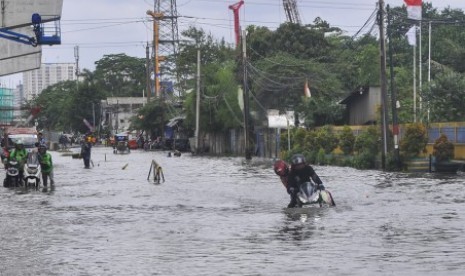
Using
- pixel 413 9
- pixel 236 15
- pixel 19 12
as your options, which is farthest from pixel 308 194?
pixel 236 15

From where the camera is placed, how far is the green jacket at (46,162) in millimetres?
30422

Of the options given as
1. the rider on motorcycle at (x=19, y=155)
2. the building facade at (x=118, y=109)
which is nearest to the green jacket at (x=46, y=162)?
the rider on motorcycle at (x=19, y=155)

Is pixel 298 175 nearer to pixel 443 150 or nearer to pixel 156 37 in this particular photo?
pixel 443 150

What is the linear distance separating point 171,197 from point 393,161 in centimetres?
1839

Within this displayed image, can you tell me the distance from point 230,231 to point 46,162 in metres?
15.5

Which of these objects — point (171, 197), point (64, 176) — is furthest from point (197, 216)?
point (64, 176)

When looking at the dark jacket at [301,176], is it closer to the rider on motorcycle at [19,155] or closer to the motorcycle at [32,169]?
the motorcycle at [32,169]

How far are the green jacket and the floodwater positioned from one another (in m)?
1.26

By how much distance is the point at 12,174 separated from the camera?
31.6m

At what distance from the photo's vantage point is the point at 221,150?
83875 millimetres

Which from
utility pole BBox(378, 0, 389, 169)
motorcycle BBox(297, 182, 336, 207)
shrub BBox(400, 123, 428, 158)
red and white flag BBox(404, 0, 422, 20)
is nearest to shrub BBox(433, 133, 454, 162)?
shrub BBox(400, 123, 428, 158)

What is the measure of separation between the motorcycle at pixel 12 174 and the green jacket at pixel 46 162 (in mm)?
941

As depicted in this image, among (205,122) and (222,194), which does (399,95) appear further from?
(222,194)

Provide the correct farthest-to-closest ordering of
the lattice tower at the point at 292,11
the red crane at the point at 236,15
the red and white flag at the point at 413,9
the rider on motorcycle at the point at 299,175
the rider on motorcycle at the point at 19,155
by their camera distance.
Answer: the lattice tower at the point at 292,11, the red crane at the point at 236,15, the red and white flag at the point at 413,9, the rider on motorcycle at the point at 19,155, the rider on motorcycle at the point at 299,175
